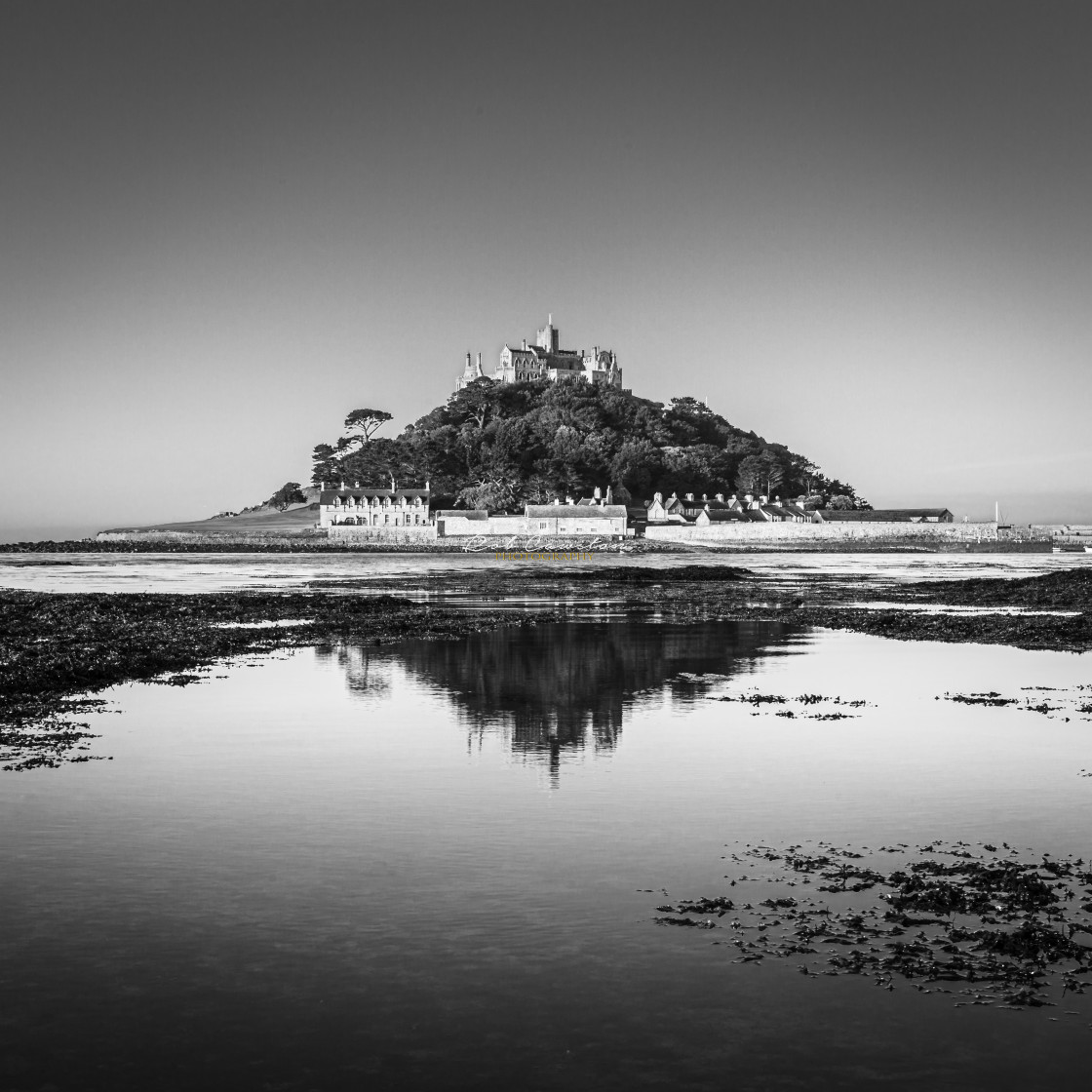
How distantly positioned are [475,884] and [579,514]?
128m

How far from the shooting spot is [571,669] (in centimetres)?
2231

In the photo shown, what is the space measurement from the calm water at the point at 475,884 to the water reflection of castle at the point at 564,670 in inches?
6.6

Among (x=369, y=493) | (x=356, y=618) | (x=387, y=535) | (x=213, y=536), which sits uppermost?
(x=369, y=493)

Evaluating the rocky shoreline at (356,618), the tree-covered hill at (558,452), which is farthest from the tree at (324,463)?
the rocky shoreline at (356,618)

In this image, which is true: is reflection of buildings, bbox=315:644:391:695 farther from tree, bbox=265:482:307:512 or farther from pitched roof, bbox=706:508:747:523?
tree, bbox=265:482:307:512

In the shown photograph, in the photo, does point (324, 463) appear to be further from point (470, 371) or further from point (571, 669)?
point (571, 669)

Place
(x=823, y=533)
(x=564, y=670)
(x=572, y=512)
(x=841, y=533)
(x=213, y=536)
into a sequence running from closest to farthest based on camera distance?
(x=564, y=670), (x=572, y=512), (x=841, y=533), (x=823, y=533), (x=213, y=536)

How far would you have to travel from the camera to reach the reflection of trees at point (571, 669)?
16.0 m

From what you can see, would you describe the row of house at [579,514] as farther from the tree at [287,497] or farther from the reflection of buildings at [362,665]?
the reflection of buildings at [362,665]

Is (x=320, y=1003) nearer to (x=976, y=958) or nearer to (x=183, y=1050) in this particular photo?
(x=183, y=1050)

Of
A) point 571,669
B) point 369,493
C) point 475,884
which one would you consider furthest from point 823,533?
point 475,884

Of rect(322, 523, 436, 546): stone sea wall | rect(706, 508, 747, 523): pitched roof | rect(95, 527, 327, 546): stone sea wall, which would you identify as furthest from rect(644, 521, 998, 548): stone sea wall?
rect(95, 527, 327, 546): stone sea wall

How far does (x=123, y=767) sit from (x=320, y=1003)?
7.26 meters

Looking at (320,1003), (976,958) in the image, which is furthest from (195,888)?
(976,958)
